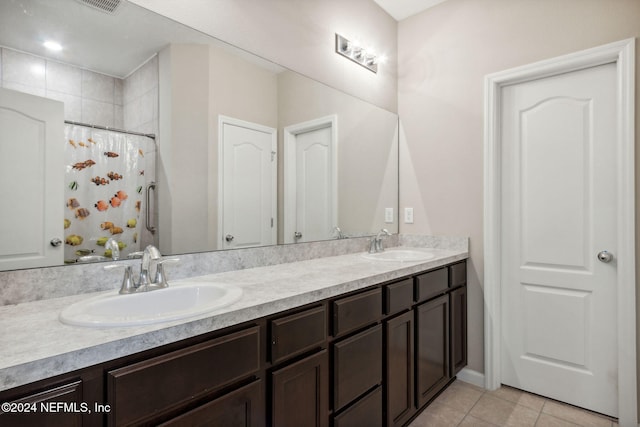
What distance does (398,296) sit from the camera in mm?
1719

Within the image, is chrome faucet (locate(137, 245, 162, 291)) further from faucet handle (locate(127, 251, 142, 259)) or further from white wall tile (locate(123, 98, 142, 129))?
white wall tile (locate(123, 98, 142, 129))

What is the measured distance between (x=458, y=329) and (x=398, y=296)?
889 mm

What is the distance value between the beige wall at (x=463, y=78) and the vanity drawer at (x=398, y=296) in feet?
2.85

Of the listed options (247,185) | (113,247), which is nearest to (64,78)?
(113,247)

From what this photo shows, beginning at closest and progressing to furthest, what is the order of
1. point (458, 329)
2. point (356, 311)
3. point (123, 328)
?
point (123, 328) < point (356, 311) < point (458, 329)

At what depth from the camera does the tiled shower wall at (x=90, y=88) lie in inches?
43.0

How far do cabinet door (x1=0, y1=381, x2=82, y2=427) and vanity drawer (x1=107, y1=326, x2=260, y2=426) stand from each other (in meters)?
0.06

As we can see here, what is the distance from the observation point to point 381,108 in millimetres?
2662

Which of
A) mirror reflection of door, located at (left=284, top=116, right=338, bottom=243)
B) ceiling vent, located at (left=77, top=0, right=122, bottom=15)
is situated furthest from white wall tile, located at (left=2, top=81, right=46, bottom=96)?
mirror reflection of door, located at (left=284, top=116, right=338, bottom=243)

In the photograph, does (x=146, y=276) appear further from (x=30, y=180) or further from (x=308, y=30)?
(x=308, y=30)

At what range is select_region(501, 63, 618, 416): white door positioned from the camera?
199 centimetres

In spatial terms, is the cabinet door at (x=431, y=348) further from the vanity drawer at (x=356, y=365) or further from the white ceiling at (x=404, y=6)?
the white ceiling at (x=404, y=6)

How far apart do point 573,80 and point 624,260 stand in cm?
111

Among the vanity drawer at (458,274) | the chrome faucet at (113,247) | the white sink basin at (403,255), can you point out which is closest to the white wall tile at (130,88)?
the chrome faucet at (113,247)
